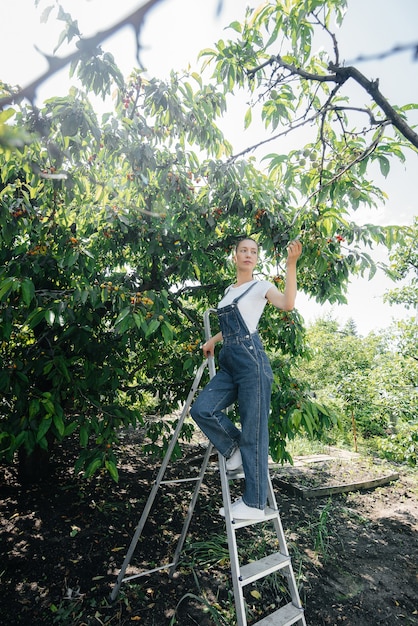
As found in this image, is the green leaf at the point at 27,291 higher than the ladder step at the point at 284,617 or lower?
higher

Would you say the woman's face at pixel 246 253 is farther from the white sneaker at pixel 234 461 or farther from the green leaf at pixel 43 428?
the green leaf at pixel 43 428

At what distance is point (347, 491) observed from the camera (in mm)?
4961

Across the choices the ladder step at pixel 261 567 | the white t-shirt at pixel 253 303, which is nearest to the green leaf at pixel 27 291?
the white t-shirt at pixel 253 303

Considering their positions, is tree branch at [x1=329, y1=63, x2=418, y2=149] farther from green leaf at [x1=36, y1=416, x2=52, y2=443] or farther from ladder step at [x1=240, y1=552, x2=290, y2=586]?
green leaf at [x1=36, y1=416, x2=52, y2=443]

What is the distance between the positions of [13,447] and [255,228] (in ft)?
8.19

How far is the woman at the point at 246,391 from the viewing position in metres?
1.87

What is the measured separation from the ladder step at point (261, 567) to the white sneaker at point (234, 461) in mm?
467

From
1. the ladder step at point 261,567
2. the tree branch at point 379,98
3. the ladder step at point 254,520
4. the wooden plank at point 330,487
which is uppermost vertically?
the tree branch at point 379,98

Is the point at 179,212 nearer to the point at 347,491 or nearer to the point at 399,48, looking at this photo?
the point at 399,48

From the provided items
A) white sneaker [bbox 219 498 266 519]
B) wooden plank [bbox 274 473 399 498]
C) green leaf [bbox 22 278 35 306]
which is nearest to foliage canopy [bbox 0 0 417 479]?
green leaf [bbox 22 278 35 306]

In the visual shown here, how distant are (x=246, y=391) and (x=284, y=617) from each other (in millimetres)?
1219

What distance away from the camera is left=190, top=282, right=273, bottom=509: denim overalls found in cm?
188

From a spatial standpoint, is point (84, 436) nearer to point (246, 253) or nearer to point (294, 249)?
point (246, 253)

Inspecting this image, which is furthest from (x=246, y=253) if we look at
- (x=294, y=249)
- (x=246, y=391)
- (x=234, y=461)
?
(x=234, y=461)
